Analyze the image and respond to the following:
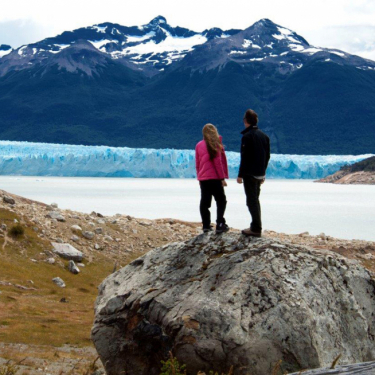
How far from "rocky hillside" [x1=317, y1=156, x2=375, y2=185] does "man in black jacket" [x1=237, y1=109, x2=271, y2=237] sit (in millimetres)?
126382

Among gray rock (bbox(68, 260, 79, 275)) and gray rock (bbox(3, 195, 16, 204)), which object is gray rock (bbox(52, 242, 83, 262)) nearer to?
gray rock (bbox(68, 260, 79, 275))

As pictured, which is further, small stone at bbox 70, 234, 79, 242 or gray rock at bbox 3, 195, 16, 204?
gray rock at bbox 3, 195, 16, 204

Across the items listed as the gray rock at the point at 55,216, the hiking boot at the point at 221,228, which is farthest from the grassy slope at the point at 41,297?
the hiking boot at the point at 221,228

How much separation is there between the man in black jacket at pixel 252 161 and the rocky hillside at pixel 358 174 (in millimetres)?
126382

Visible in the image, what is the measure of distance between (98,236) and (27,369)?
14.9 m

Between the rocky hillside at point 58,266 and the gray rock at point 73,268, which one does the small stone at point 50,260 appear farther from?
the gray rock at point 73,268

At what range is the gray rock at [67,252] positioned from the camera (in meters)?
22.4

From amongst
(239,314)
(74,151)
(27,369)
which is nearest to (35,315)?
(27,369)

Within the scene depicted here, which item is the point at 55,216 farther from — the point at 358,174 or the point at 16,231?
the point at 358,174

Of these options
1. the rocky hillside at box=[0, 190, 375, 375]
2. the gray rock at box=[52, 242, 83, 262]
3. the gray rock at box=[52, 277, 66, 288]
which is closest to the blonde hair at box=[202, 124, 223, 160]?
the rocky hillside at box=[0, 190, 375, 375]

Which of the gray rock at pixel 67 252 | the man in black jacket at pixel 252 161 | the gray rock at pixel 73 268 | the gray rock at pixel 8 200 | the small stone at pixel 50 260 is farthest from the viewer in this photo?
the gray rock at pixel 8 200

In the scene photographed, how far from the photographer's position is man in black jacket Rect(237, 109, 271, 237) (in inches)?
364

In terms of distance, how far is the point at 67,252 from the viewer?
73.8 ft

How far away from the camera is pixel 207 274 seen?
8.66 metres
